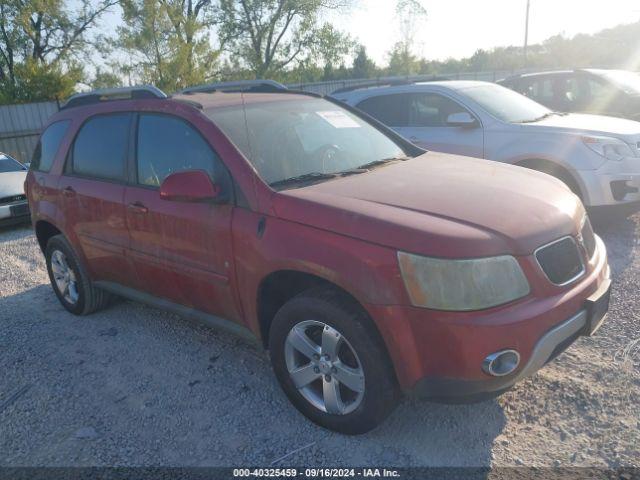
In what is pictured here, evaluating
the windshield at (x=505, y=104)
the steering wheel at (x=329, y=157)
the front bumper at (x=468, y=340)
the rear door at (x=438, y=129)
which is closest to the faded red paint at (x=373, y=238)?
the front bumper at (x=468, y=340)

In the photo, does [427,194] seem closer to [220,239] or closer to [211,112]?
[220,239]

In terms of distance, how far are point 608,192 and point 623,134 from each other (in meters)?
0.68

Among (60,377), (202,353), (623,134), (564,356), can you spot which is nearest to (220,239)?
(202,353)

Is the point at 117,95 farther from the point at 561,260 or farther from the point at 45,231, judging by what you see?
the point at 561,260

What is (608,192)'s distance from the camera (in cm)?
549

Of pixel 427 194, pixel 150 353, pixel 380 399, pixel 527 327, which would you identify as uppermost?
pixel 427 194

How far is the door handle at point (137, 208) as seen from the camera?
3613 millimetres

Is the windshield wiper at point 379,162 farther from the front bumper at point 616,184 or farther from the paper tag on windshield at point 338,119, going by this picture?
the front bumper at point 616,184

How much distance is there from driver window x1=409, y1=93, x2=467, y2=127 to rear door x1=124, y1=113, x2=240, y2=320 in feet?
13.6

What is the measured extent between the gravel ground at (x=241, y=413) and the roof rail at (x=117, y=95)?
183 centimetres

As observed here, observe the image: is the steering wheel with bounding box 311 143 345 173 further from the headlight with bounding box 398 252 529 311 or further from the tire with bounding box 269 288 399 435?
the headlight with bounding box 398 252 529 311

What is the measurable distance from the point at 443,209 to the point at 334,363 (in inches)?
37.8

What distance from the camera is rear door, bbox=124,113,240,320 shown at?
10.5 feet

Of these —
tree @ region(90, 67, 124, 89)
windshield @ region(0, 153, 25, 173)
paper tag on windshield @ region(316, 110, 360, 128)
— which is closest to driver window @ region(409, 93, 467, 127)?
paper tag on windshield @ region(316, 110, 360, 128)
